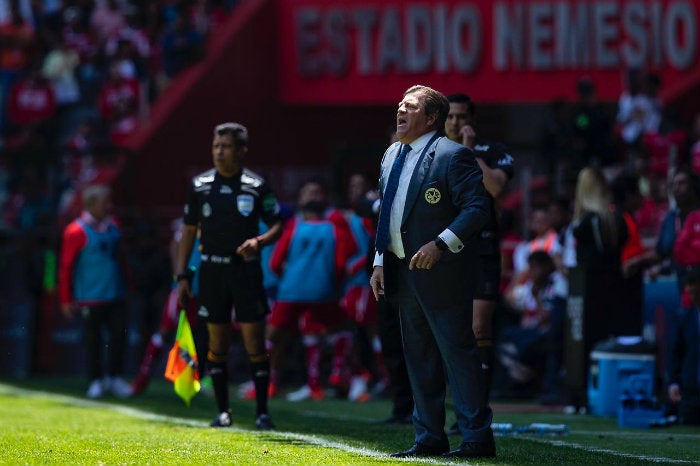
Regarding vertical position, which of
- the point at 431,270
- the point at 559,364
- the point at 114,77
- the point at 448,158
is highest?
the point at 114,77

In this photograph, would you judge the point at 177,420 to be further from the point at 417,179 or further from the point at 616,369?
the point at 417,179

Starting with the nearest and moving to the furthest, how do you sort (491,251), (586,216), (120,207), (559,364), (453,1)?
(491,251), (586,216), (559,364), (120,207), (453,1)

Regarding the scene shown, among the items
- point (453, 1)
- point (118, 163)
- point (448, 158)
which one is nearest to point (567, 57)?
point (453, 1)

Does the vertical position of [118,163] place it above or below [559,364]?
above

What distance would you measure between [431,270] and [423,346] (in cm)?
44

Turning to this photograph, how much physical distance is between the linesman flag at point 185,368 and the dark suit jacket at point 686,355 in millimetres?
3853

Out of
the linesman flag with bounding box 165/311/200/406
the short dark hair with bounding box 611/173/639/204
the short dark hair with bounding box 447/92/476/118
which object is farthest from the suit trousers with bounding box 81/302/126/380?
the short dark hair with bounding box 447/92/476/118

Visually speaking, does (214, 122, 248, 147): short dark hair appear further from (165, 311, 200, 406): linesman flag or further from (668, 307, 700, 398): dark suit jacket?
(668, 307, 700, 398): dark suit jacket

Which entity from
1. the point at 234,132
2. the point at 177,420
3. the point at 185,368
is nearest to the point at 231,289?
the point at 185,368

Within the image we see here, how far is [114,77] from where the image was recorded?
26266 millimetres

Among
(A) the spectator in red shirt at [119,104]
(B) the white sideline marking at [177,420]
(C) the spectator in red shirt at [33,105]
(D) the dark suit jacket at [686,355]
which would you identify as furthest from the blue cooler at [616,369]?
(C) the spectator in red shirt at [33,105]

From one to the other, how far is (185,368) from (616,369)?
377 centimetres

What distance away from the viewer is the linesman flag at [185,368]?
476 inches

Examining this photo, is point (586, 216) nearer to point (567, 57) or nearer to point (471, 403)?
point (471, 403)
